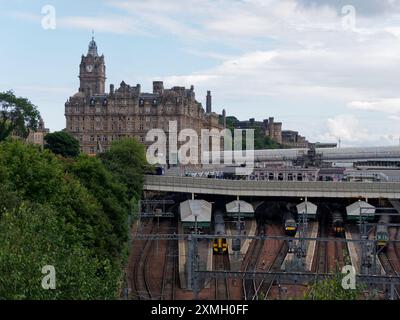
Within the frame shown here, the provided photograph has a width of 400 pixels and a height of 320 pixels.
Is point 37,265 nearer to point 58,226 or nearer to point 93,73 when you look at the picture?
point 58,226

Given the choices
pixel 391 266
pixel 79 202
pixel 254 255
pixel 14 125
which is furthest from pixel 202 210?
pixel 14 125

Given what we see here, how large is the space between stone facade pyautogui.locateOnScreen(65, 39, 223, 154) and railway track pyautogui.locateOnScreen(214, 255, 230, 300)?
65.2 m

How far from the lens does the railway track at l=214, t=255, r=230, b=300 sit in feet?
142

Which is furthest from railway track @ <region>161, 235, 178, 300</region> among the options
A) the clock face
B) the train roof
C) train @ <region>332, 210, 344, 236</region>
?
the clock face

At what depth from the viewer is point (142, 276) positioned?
49656 millimetres

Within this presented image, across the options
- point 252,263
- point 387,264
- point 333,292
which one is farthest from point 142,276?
point 333,292

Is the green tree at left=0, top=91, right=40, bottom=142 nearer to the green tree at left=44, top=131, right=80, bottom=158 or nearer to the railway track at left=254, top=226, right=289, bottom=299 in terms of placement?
the green tree at left=44, top=131, right=80, bottom=158

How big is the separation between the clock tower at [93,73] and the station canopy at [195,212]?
90142mm

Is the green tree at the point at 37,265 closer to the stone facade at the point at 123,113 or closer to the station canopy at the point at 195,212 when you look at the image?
the station canopy at the point at 195,212

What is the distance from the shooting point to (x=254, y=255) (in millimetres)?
57188

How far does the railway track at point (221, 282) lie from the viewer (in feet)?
142

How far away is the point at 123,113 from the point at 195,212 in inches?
2448

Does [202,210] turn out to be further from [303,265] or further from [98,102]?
[98,102]

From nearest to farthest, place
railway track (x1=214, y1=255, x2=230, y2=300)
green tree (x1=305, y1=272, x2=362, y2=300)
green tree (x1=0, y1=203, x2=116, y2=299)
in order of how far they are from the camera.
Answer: green tree (x1=0, y1=203, x2=116, y2=299), green tree (x1=305, y1=272, x2=362, y2=300), railway track (x1=214, y1=255, x2=230, y2=300)
